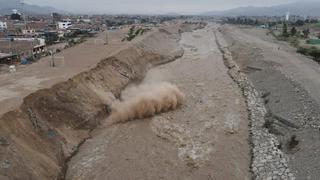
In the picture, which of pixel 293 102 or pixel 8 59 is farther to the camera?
pixel 8 59

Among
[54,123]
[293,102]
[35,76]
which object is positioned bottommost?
[54,123]

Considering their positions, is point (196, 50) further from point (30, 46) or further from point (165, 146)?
point (165, 146)

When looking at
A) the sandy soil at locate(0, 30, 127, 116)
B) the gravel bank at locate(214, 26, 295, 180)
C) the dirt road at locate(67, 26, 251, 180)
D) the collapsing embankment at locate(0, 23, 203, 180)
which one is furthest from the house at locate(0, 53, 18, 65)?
the gravel bank at locate(214, 26, 295, 180)

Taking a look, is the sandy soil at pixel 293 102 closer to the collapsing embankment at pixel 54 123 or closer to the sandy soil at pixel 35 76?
the collapsing embankment at pixel 54 123

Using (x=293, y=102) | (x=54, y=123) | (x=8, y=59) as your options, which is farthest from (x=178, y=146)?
(x=8, y=59)

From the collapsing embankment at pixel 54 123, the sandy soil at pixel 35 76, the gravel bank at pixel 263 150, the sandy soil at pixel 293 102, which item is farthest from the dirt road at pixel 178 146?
the sandy soil at pixel 35 76

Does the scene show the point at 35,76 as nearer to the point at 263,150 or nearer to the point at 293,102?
the point at 263,150
